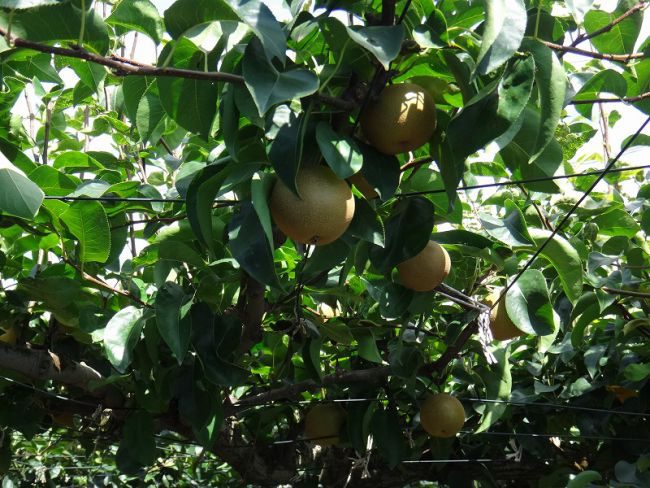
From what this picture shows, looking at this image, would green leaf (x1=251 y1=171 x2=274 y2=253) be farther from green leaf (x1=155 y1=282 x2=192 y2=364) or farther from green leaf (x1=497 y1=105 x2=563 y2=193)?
green leaf (x1=155 y1=282 x2=192 y2=364)

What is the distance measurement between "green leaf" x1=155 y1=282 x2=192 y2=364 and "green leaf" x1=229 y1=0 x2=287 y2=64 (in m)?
0.61

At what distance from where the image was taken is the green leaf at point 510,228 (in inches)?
56.2

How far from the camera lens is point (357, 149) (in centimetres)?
98

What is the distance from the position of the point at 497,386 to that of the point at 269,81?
3.88ft

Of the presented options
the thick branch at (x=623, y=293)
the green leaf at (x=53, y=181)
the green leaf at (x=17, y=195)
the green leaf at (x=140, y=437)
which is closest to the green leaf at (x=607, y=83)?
the thick branch at (x=623, y=293)

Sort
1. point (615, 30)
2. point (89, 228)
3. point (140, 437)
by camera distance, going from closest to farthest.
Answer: point (615, 30) → point (89, 228) → point (140, 437)

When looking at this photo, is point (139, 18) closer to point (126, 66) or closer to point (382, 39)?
point (126, 66)

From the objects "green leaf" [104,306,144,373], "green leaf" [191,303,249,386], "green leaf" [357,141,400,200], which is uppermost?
"green leaf" [357,141,400,200]

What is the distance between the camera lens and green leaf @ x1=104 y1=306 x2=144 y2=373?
4.50ft

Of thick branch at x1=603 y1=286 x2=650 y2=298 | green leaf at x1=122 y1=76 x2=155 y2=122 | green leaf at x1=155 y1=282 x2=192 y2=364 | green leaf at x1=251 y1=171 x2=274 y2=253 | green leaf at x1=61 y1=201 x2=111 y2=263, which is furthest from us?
thick branch at x1=603 y1=286 x2=650 y2=298

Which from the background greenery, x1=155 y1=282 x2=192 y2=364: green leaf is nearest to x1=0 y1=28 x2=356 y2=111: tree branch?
the background greenery

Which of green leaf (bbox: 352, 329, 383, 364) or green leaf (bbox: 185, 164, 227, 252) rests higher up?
green leaf (bbox: 185, 164, 227, 252)

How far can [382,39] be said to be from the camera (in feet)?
2.98

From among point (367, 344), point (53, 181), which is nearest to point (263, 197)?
point (53, 181)
